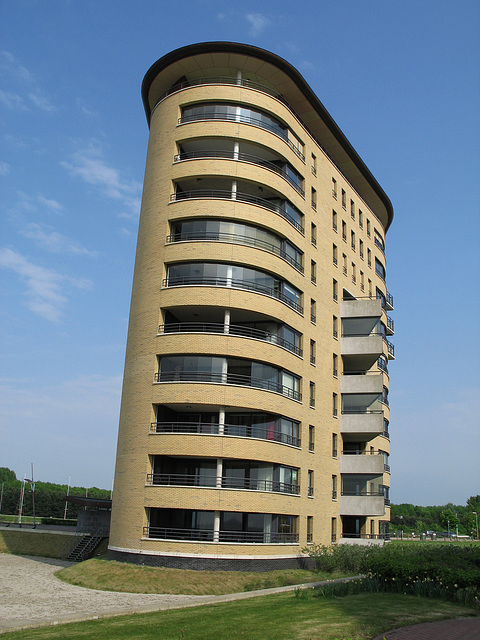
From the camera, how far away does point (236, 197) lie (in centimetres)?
3719

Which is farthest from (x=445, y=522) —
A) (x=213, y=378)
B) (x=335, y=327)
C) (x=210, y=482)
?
(x=213, y=378)

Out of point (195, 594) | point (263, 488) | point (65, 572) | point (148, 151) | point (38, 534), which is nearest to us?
point (195, 594)

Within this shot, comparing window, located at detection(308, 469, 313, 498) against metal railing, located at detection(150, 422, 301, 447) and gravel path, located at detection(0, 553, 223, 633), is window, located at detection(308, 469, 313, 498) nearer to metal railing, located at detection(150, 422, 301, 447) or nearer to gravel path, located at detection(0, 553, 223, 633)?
metal railing, located at detection(150, 422, 301, 447)

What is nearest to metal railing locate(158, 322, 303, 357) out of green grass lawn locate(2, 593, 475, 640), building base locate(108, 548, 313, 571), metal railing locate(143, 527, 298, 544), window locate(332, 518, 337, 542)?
metal railing locate(143, 527, 298, 544)

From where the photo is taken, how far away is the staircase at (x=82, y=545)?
4156 cm

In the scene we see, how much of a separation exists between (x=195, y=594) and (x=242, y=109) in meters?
29.6

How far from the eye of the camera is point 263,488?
3322cm

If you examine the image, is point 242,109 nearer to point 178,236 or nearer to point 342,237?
point 178,236

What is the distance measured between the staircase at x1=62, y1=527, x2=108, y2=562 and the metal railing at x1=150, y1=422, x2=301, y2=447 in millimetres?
14446

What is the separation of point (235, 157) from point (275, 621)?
2888cm

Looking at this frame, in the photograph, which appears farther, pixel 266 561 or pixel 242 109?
pixel 242 109

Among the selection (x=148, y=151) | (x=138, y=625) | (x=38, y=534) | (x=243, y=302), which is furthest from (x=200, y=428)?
(x=38, y=534)

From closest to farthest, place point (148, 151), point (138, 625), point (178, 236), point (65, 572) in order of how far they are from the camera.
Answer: point (138, 625), point (65, 572), point (178, 236), point (148, 151)

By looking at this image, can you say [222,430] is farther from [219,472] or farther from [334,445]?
[334,445]
